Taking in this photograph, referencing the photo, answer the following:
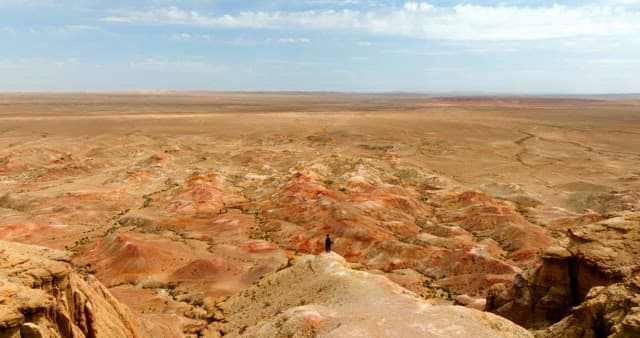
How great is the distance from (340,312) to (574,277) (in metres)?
13.8

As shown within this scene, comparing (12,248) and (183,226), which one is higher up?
(12,248)

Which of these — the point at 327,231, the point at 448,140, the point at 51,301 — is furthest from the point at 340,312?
the point at 448,140

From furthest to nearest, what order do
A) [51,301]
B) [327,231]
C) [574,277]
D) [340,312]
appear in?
1. [327,231]
2. [574,277]
3. [340,312]
4. [51,301]

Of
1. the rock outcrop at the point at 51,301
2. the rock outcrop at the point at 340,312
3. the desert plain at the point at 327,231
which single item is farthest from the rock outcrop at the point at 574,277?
the rock outcrop at the point at 51,301

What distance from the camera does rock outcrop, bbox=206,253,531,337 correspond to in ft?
78.8

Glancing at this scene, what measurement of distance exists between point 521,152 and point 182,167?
8420cm

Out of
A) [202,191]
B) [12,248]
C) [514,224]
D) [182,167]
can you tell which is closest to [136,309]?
[12,248]

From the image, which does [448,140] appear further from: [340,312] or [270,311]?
[340,312]

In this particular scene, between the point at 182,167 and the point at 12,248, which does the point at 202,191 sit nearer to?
the point at 182,167

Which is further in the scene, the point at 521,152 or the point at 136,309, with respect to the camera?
the point at 521,152

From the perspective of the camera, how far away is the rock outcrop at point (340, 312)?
24016 mm

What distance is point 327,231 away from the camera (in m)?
59.5

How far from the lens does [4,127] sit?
159250 mm

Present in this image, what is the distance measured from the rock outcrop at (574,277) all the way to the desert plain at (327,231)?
0.09 meters
